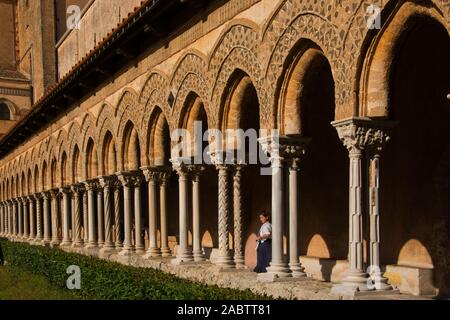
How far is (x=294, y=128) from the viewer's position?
8984mm

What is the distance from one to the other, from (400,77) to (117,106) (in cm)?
803

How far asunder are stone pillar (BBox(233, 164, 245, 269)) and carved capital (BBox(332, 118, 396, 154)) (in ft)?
11.3

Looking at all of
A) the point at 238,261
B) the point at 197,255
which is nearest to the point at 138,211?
the point at 197,255

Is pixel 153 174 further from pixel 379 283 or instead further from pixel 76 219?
pixel 76 219

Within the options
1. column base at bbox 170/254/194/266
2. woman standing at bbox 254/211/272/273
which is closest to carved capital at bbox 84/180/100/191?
column base at bbox 170/254/194/266

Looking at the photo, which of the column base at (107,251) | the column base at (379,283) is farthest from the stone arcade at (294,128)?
the column base at (107,251)

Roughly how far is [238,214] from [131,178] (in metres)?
5.87

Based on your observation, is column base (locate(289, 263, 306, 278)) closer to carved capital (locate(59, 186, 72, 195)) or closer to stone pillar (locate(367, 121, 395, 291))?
stone pillar (locate(367, 121, 395, 291))

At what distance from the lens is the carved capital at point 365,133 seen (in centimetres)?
729

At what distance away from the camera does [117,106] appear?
52.3ft

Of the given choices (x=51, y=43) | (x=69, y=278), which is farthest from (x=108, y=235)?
(x=51, y=43)

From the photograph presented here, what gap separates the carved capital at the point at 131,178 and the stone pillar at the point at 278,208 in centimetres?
721
